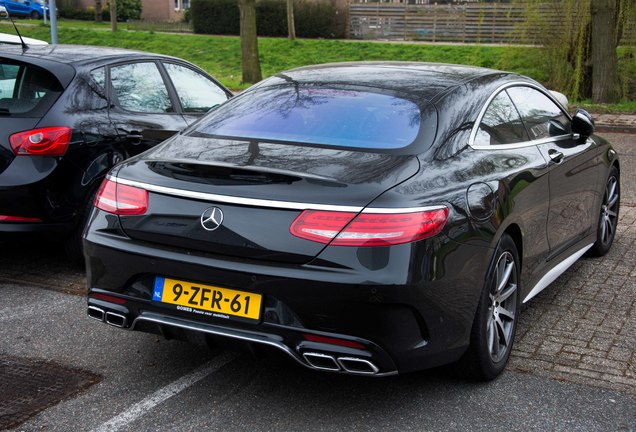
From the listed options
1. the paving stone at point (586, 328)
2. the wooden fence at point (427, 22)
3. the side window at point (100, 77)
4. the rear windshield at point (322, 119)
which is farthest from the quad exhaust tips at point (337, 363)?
the wooden fence at point (427, 22)

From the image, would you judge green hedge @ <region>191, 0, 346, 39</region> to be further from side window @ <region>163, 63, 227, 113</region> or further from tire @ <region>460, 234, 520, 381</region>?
tire @ <region>460, 234, 520, 381</region>

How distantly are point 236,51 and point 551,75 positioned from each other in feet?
54.1

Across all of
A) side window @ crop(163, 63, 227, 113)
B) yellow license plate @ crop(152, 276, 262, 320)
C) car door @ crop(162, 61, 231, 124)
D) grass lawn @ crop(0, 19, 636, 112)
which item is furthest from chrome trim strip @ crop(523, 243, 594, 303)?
grass lawn @ crop(0, 19, 636, 112)

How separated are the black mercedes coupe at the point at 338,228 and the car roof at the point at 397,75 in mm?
21

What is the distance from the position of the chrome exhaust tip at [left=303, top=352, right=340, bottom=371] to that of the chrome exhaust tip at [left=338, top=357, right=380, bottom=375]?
3 cm

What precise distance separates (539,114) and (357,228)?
2.33 meters

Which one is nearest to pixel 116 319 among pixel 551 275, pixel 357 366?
pixel 357 366

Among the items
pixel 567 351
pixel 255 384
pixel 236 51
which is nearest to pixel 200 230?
pixel 255 384

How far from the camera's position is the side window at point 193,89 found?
712 cm

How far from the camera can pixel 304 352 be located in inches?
141

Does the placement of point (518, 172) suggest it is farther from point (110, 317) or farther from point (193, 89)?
point (193, 89)

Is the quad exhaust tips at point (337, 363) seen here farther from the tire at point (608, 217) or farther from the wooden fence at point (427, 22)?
the wooden fence at point (427, 22)

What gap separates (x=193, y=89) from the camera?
7285 millimetres

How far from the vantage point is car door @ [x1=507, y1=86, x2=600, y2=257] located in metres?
5.07
